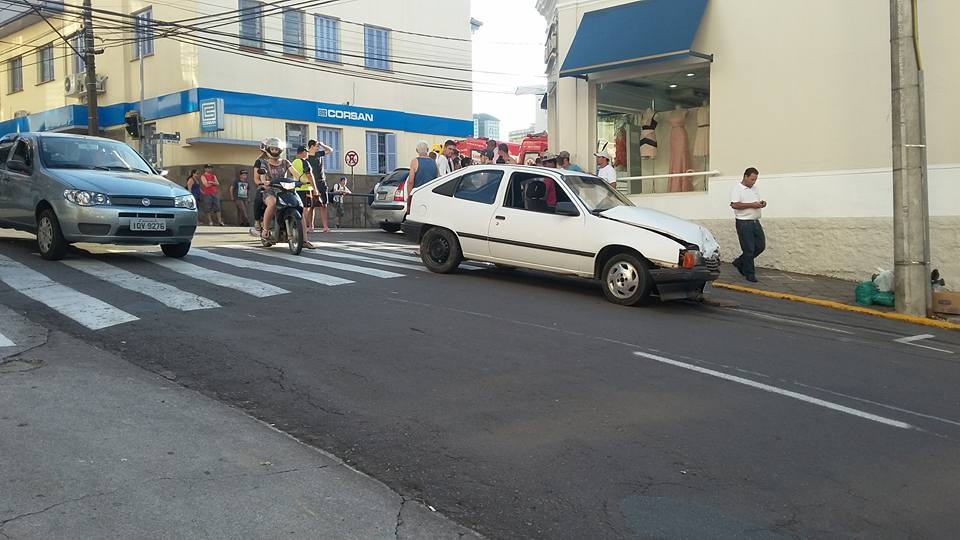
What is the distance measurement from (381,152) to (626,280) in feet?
74.1

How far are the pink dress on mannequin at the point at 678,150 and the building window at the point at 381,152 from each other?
1639cm

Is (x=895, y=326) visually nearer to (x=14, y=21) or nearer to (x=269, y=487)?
(x=269, y=487)

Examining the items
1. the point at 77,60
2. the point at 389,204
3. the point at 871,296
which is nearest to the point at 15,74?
the point at 77,60

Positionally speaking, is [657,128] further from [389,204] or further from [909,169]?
[909,169]

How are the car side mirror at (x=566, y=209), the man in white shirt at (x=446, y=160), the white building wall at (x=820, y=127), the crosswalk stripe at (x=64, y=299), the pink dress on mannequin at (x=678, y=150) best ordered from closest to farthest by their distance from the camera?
the crosswalk stripe at (x=64, y=299) < the car side mirror at (x=566, y=209) < the white building wall at (x=820, y=127) < the man in white shirt at (x=446, y=160) < the pink dress on mannequin at (x=678, y=150)

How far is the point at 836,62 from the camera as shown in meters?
12.7

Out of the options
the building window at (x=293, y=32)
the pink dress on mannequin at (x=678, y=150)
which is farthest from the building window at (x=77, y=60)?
the pink dress on mannequin at (x=678, y=150)

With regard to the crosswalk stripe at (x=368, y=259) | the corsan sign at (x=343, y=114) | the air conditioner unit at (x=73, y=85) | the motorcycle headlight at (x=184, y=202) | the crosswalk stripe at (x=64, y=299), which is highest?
the air conditioner unit at (x=73, y=85)

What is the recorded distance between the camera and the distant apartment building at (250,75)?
2530 cm

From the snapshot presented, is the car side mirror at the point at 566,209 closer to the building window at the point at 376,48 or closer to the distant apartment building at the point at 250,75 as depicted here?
the distant apartment building at the point at 250,75

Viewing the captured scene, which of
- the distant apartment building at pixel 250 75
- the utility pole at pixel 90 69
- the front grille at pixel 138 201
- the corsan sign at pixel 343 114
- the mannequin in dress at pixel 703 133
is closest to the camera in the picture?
the front grille at pixel 138 201

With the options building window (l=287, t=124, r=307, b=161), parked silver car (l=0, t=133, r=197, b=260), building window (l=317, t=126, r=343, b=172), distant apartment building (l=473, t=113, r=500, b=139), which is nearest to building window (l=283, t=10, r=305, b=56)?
building window (l=287, t=124, r=307, b=161)

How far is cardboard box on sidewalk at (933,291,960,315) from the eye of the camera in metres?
9.59

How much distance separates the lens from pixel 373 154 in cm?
3034
